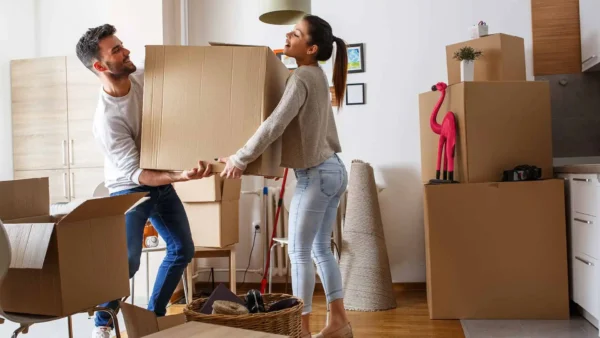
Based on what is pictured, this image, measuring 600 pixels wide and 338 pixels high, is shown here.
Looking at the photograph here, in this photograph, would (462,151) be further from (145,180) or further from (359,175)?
(145,180)

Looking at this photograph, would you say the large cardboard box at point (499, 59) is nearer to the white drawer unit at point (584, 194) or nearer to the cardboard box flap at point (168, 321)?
the white drawer unit at point (584, 194)

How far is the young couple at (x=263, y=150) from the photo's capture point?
7.00 feet

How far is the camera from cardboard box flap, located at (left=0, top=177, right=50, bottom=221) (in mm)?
1797

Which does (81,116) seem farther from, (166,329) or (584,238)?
(584,238)

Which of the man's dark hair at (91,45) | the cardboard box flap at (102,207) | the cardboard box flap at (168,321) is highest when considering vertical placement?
the man's dark hair at (91,45)

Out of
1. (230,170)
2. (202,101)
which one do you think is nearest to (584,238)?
(230,170)

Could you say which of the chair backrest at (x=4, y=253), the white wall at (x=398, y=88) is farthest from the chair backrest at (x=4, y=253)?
the white wall at (x=398, y=88)

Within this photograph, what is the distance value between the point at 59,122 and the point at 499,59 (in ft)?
9.14

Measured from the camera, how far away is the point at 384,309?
3508 mm

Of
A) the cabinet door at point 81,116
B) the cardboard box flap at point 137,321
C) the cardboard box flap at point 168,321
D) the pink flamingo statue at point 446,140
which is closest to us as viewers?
the cardboard box flap at point 137,321

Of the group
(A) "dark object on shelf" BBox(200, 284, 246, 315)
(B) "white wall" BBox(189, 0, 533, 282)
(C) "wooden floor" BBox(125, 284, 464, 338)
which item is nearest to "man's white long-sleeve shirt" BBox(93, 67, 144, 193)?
(A) "dark object on shelf" BBox(200, 284, 246, 315)

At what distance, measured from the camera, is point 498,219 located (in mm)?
3088

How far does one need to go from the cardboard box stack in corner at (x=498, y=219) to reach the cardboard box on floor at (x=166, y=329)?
1.80m

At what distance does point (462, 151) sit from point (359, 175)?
71 centimetres
